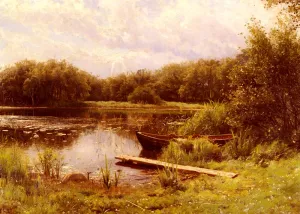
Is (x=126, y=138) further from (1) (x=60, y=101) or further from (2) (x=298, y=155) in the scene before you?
(1) (x=60, y=101)

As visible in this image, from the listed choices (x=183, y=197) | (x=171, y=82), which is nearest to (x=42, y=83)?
(x=171, y=82)

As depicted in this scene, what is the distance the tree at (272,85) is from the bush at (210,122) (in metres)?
3.11

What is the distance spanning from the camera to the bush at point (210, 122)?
68.1 feet

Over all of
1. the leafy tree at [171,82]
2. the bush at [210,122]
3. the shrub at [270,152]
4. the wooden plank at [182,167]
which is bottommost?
the wooden plank at [182,167]

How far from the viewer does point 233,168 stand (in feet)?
47.0

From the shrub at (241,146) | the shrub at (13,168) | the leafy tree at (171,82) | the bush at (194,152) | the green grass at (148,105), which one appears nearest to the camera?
the shrub at (13,168)

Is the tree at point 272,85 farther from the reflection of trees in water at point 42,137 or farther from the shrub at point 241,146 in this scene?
the reflection of trees in water at point 42,137

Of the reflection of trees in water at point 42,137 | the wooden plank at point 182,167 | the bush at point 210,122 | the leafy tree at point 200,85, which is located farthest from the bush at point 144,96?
the wooden plank at point 182,167

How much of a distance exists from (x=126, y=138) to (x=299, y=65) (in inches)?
511

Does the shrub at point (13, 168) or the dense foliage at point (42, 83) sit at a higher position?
the dense foliage at point (42, 83)

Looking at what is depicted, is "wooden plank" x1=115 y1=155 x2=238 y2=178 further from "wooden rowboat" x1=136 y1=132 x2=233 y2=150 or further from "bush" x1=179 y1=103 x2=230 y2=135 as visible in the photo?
"bush" x1=179 y1=103 x2=230 y2=135

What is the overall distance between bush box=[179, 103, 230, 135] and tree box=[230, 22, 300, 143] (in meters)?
3.11

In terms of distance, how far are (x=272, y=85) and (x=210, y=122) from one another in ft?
17.3

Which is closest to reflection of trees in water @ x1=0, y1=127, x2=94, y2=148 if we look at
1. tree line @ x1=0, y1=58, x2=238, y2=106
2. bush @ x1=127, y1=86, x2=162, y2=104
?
tree line @ x1=0, y1=58, x2=238, y2=106
